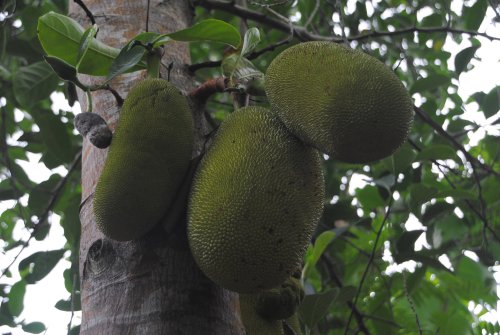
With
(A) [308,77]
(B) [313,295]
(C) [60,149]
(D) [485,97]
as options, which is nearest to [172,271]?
(A) [308,77]

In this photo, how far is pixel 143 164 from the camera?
840 millimetres

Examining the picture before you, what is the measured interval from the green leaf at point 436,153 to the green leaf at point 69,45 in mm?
878

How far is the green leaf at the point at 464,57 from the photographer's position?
5.54 feet

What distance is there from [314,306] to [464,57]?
0.87 metres

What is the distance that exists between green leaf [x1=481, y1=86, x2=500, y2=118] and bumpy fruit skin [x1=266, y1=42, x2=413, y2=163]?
97 cm

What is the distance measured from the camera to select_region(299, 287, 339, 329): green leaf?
4.18 feet

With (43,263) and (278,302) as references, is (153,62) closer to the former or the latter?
(278,302)

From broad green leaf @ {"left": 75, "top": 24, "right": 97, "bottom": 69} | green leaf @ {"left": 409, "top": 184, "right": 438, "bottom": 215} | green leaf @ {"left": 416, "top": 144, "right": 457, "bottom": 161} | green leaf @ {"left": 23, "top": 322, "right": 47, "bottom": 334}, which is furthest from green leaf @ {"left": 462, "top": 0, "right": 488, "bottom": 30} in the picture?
green leaf @ {"left": 23, "top": 322, "right": 47, "bottom": 334}

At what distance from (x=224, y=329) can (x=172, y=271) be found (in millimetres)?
108

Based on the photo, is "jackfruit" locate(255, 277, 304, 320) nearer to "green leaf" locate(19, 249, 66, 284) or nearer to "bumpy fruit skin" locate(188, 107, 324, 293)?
"bumpy fruit skin" locate(188, 107, 324, 293)

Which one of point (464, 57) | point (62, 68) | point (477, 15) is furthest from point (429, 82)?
point (62, 68)

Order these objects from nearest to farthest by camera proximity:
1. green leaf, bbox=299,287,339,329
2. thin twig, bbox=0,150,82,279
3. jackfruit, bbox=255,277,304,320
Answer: jackfruit, bbox=255,277,304,320
green leaf, bbox=299,287,339,329
thin twig, bbox=0,150,82,279

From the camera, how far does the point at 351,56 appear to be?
0.90m

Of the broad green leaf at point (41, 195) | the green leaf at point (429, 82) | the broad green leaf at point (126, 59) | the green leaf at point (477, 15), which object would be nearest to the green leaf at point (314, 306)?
the broad green leaf at point (126, 59)
